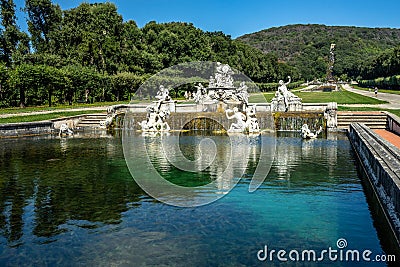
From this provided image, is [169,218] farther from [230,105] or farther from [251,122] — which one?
[230,105]

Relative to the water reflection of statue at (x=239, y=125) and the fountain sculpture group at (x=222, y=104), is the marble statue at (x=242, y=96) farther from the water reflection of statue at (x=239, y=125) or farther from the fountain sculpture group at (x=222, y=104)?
the water reflection of statue at (x=239, y=125)

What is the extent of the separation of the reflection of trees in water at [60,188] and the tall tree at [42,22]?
1616 inches

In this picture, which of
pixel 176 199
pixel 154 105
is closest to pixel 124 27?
pixel 154 105

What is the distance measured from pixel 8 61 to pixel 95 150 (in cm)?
3589

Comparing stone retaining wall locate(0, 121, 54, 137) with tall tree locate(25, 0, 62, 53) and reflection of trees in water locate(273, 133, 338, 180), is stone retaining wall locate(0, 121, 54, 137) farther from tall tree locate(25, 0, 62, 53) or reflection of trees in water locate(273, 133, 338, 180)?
tall tree locate(25, 0, 62, 53)

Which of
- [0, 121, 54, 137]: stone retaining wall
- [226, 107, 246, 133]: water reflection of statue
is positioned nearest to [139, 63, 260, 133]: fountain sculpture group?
[226, 107, 246, 133]: water reflection of statue

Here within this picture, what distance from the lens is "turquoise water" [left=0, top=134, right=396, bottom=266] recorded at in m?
6.52

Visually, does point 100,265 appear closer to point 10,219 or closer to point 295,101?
point 10,219

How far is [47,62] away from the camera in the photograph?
4856cm

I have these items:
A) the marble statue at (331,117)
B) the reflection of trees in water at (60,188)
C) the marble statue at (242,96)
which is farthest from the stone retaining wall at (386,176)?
the marble statue at (242,96)

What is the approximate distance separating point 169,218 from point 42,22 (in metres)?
54.6

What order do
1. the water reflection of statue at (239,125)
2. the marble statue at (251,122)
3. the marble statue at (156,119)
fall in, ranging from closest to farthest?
the marble statue at (251,122) < the water reflection of statue at (239,125) < the marble statue at (156,119)

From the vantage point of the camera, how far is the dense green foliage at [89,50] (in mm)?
46000

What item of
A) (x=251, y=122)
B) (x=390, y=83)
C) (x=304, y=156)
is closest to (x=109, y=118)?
(x=251, y=122)
